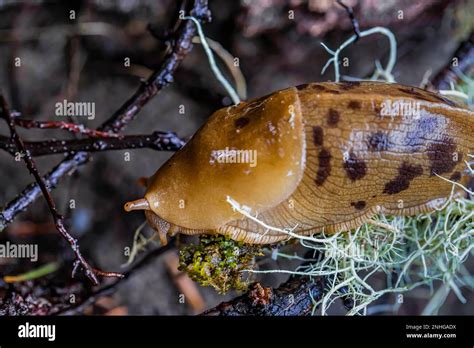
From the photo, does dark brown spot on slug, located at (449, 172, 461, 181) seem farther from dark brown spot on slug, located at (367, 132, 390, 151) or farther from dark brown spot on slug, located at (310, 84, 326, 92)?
dark brown spot on slug, located at (310, 84, 326, 92)

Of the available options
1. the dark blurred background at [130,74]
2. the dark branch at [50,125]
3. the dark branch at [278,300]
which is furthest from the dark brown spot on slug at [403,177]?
the dark branch at [50,125]

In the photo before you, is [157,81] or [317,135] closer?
[317,135]

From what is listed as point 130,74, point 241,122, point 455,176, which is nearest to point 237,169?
point 241,122

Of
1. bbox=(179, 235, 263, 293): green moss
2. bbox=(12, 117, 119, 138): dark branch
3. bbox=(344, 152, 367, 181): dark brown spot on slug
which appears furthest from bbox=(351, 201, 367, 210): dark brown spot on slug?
bbox=(12, 117, 119, 138): dark branch

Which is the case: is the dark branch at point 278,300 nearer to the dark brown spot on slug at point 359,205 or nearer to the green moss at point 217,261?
the green moss at point 217,261

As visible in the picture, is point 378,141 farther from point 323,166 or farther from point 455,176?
point 455,176
